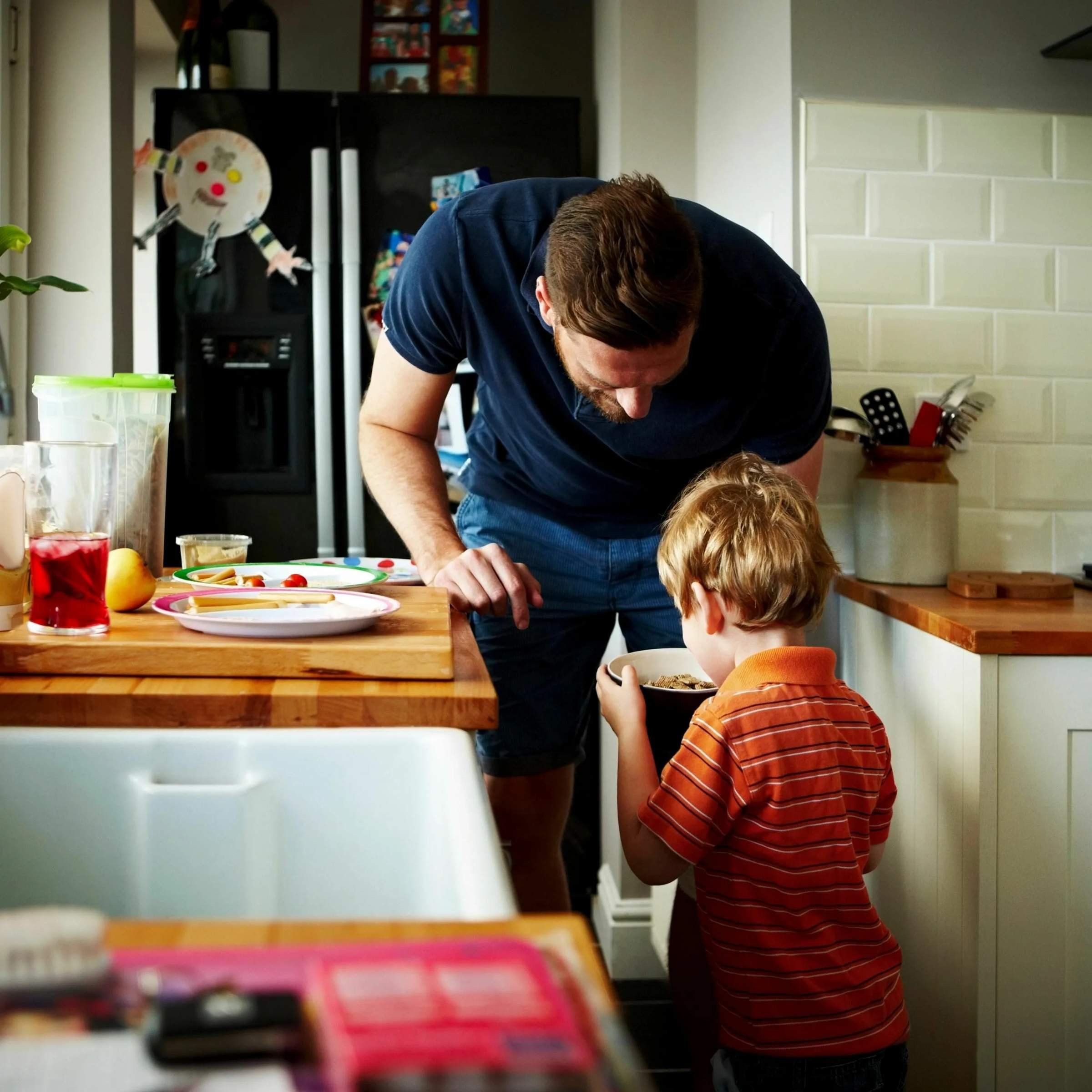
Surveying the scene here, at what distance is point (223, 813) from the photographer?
2.81 ft

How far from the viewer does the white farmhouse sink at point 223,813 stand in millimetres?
862

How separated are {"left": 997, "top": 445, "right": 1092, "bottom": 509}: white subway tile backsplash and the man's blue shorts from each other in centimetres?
69

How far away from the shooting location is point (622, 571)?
5.97 feet

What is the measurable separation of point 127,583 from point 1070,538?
1.62 m

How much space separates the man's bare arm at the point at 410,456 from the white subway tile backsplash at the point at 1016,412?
91cm

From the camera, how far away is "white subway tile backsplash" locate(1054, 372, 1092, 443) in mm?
2084

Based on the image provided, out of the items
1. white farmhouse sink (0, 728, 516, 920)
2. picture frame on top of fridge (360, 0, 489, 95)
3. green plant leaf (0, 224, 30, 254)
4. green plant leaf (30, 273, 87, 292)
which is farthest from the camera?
picture frame on top of fridge (360, 0, 489, 95)

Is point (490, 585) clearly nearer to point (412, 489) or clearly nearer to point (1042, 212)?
point (412, 489)

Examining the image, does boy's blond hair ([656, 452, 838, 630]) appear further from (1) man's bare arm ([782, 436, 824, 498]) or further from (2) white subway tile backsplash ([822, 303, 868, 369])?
(2) white subway tile backsplash ([822, 303, 868, 369])

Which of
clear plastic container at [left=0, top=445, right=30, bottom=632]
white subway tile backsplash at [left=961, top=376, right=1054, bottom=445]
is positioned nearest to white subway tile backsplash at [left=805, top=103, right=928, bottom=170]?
white subway tile backsplash at [left=961, top=376, right=1054, bottom=445]

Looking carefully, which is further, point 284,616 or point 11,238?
point 11,238

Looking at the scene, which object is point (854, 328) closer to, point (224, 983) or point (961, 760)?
point (961, 760)

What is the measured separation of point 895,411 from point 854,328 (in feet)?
0.60

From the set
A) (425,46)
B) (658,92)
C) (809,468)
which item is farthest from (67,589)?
(425,46)
